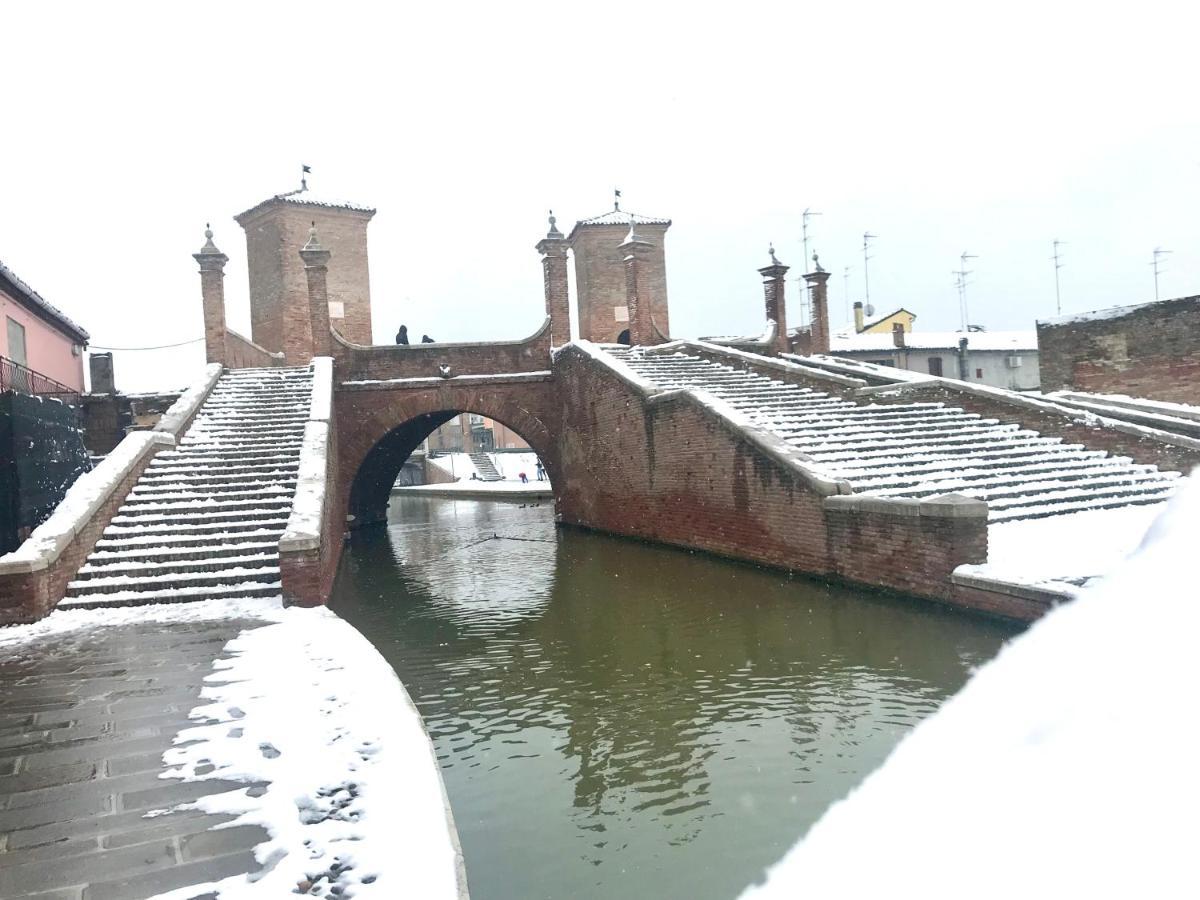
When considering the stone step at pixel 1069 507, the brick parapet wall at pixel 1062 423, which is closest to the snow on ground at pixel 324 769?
the stone step at pixel 1069 507

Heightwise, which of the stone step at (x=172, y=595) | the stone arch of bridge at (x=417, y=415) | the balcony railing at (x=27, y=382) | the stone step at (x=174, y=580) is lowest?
the stone step at (x=172, y=595)

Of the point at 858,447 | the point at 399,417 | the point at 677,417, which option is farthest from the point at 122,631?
the point at 399,417

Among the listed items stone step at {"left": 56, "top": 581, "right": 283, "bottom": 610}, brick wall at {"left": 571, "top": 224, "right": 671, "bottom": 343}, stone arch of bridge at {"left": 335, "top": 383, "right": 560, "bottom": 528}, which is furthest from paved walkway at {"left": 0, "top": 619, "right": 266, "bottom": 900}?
brick wall at {"left": 571, "top": 224, "right": 671, "bottom": 343}

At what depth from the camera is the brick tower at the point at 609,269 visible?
27.5m

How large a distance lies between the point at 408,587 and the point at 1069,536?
7.78 metres

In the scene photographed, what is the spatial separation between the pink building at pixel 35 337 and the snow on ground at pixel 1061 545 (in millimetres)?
15001

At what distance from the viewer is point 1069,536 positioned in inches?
316

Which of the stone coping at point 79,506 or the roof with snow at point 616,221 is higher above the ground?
the roof with snow at point 616,221

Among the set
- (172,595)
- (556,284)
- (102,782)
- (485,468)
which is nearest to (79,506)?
(172,595)

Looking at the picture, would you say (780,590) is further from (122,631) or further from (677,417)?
(122,631)

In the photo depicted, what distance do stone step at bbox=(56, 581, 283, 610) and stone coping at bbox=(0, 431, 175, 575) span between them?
1.49 ft

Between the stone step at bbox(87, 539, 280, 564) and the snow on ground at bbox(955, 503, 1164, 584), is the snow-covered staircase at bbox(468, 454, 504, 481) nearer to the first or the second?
the stone step at bbox(87, 539, 280, 564)

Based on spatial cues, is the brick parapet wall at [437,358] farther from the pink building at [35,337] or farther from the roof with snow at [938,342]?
the roof with snow at [938,342]

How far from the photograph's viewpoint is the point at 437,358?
17141 millimetres
